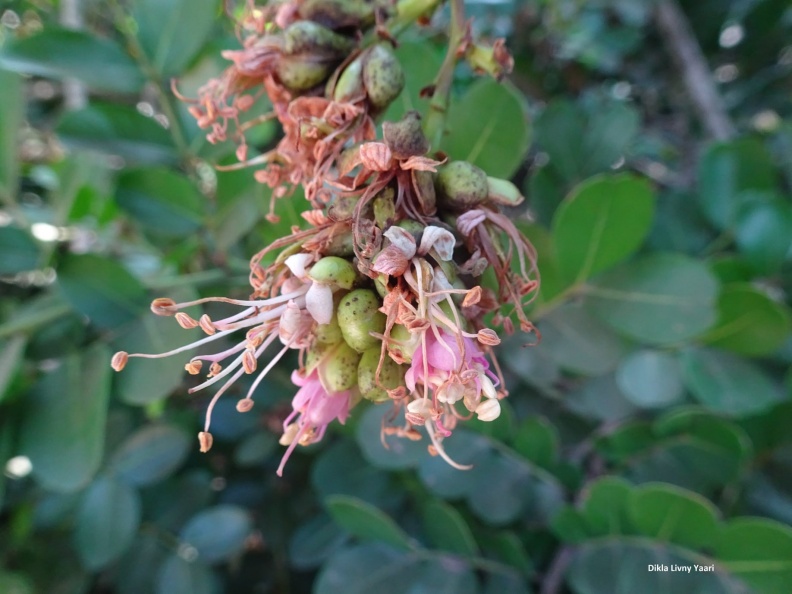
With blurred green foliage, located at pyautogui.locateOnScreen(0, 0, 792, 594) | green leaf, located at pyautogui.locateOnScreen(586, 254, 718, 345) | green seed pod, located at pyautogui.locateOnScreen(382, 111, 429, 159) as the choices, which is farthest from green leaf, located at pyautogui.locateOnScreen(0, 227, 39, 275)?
green leaf, located at pyautogui.locateOnScreen(586, 254, 718, 345)

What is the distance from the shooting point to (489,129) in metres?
0.68

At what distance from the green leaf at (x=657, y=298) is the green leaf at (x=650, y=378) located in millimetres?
81

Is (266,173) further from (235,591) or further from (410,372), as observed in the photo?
(235,591)

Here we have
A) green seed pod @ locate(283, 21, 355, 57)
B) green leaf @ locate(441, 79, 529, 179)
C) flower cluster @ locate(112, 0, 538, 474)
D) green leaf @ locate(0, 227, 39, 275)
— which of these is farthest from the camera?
green leaf @ locate(0, 227, 39, 275)

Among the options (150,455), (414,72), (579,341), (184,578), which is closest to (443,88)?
(414,72)

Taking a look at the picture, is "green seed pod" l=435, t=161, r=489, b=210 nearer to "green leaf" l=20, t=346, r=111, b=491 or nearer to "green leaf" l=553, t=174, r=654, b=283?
"green leaf" l=553, t=174, r=654, b=283

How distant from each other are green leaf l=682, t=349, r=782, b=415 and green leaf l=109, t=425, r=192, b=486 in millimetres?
805

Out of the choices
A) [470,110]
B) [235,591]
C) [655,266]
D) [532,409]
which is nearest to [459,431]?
[532,409]

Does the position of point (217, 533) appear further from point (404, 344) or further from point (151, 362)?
point (404, 344)

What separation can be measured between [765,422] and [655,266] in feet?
1.21

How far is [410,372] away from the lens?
0.46 meters

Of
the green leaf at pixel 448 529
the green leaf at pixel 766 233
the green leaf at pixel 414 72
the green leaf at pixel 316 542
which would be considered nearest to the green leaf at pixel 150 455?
the green leaf at pixel 316 542

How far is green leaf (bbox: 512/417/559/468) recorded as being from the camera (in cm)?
85

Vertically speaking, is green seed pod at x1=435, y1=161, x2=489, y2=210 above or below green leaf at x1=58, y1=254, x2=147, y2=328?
above
